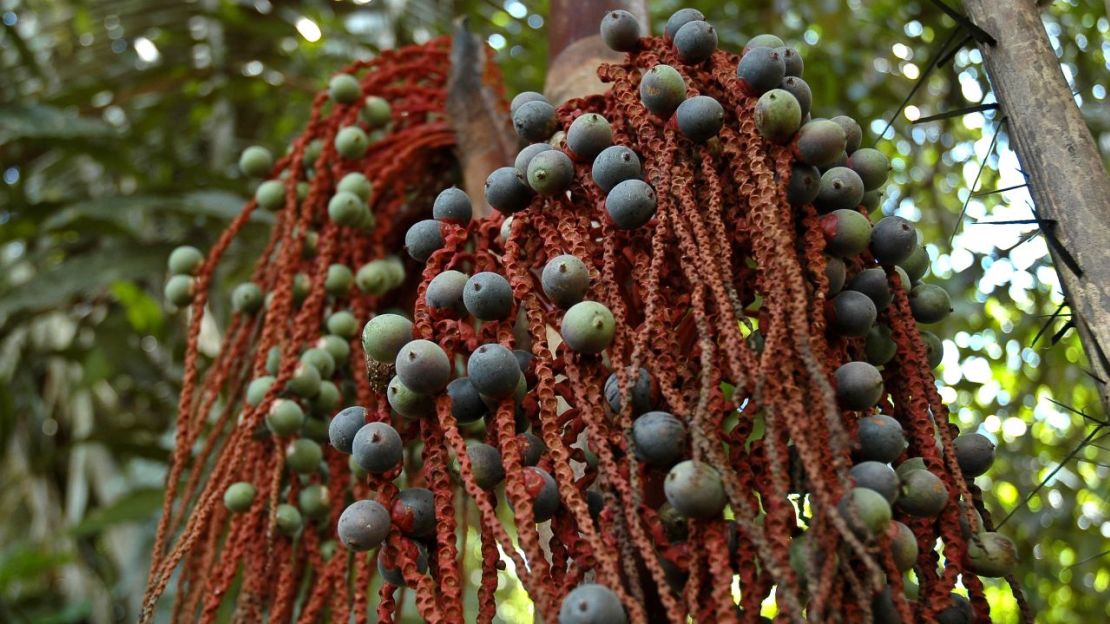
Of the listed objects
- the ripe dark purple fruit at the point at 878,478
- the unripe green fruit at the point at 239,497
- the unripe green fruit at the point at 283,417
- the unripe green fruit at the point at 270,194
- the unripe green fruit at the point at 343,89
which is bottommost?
the unripe green fruit at the point at 239,497

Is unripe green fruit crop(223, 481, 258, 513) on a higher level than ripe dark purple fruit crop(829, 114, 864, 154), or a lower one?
lower

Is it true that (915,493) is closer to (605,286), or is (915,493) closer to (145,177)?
(605,286)

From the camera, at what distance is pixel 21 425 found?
2771 millimetres

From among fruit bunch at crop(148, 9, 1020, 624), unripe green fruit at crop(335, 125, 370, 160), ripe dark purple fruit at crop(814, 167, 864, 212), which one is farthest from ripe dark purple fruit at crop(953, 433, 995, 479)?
unripe green fruit at crop(335, 125, 370, 160)

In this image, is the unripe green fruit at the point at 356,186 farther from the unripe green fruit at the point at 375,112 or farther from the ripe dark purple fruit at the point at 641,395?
the ripe dark purple fruit at the point at 641,395

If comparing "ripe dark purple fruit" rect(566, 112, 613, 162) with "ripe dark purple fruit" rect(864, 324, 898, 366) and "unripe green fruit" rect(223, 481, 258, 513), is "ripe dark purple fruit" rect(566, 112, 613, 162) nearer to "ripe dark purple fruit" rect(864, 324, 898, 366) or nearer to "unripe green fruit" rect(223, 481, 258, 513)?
"ripe dark purple fruit" rect(864, 324, 898, 366)

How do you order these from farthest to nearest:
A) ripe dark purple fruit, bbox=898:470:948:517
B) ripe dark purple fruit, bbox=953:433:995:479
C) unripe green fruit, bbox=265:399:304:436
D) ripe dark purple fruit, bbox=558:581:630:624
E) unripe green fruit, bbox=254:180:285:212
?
unripe green fruit, bbox=254:180:285:212, unripe green fruit, bbox=265:399:304:436, ripe dark purple fruit, bbox=953:433:995:479, ripe dark purple fruit, bbox=898:470:948:517, ripe dark purple fruit, bbox=558:581:630:624

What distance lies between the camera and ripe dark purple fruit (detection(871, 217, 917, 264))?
0.91 m

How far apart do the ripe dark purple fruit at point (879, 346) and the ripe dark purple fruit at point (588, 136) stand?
1.00 feet

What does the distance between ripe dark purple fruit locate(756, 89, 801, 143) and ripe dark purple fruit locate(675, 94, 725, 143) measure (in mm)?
37

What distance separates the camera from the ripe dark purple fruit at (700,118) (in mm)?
901

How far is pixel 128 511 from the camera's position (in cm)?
198

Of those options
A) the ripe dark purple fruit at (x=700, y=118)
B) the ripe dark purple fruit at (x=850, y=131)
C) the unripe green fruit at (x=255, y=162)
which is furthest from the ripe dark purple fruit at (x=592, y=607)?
the unripe green fruit at (x=255, y=162)

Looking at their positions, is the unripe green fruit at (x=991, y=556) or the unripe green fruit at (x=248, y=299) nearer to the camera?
the unripe green fruit at (x=991, y=556)
